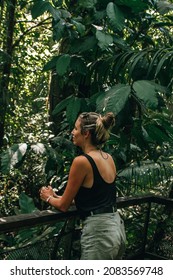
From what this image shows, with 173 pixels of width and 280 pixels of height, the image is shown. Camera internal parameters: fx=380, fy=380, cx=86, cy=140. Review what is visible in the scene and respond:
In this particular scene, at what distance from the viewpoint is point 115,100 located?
1622 mm

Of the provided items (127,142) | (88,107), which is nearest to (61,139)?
(88,107)

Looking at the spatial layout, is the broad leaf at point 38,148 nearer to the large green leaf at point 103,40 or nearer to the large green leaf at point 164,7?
the large green leaf at point 103,40

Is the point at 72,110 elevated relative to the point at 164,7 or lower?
lower

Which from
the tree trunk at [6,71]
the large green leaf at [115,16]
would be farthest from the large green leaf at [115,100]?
the tree trunk at [6,71]

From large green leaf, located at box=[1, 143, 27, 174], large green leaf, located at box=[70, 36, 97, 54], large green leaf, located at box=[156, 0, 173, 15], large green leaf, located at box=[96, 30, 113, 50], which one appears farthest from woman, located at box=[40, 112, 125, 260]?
large green leaf, located at box=[156, 0, 173, 15]

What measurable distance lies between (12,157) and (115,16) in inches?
33.3

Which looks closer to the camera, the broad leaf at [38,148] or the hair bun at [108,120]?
the hair bun at [108,120]

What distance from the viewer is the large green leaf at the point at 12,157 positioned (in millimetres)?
1712

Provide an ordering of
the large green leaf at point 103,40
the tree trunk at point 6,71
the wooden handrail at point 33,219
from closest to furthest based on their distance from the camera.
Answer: the wooden handrail at point 33,219 → the large green leaf at point 103,40 → the tree trunk at point 6,71

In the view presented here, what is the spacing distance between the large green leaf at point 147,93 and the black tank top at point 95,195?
1.08ft

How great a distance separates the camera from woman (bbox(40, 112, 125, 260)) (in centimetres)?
158

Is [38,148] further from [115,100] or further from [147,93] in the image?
[147,93]

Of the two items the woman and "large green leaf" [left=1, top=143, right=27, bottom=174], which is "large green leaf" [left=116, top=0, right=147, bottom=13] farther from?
"large green leaf" [left=1, top=143, right=27, bottom=174]

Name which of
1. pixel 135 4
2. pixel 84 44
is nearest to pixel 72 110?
pixel 84 44
